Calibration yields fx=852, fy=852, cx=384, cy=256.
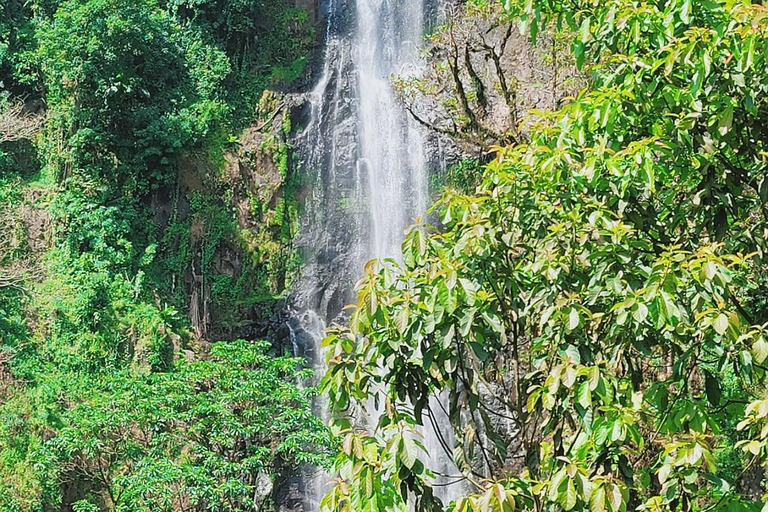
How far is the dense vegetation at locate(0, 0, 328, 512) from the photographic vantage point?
11344 mm

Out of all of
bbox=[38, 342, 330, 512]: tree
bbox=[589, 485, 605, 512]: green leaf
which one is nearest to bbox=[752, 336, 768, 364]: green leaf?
bbox=[589, 485, 605, 512]: green leaf

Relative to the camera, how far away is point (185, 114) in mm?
15195

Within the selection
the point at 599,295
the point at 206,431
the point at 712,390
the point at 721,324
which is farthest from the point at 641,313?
the point at 206,431

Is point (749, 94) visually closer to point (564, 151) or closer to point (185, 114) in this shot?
point (564, 151)

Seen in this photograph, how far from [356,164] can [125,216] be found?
13.5ft

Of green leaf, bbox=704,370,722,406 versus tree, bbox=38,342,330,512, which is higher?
green leaf, bbox=704,370,722,406

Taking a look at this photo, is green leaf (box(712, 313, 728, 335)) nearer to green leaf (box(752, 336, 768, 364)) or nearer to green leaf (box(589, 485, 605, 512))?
green leaf (box(752, 336, 768, 364))

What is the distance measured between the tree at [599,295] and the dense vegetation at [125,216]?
623 cm

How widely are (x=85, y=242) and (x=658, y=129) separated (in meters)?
11.7

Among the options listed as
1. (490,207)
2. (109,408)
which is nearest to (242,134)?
(109,408)

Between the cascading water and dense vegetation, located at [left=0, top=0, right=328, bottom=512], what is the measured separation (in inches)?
20.5

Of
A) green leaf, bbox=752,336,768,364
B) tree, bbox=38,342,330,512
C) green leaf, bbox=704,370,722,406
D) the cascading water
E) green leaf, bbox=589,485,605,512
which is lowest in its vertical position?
tree, bbox=38,342,330,512

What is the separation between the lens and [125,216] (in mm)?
14297

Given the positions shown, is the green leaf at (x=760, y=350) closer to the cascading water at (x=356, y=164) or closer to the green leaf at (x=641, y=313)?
the green leaf at (x=641, y=313)
